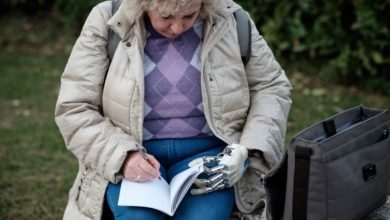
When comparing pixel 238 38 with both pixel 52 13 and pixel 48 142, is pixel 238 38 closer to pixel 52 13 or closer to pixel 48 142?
pixel 48 142

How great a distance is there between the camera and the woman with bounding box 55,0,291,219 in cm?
233

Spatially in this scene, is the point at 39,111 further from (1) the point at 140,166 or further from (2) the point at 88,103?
(1) the point at 140,166

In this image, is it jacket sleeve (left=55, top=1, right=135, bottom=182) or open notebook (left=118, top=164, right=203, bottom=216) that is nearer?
open notebook (left=118, top=164, right=203, bottom=216)

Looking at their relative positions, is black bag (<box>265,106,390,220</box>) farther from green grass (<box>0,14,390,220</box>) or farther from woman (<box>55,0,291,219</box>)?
green grass (<box>0,14,390,220</box>)

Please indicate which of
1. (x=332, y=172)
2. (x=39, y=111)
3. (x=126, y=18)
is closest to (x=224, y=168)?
(x=332, y=172)

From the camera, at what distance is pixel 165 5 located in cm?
225

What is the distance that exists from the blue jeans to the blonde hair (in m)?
0.53

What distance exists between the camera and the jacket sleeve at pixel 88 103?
2352 millimetres

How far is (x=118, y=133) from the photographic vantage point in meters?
2.37

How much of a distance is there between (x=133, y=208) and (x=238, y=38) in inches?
32.1

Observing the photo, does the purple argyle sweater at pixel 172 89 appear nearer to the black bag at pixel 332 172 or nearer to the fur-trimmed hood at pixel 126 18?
the fur-trimmed hood at pixel 126 18

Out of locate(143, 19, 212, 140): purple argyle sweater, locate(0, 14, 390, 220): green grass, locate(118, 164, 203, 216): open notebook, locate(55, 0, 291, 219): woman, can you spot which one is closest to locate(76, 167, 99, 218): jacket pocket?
locate(55, 0, 291, 219): woman

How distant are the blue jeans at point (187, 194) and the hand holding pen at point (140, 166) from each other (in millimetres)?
105

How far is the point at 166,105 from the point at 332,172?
0.74m
